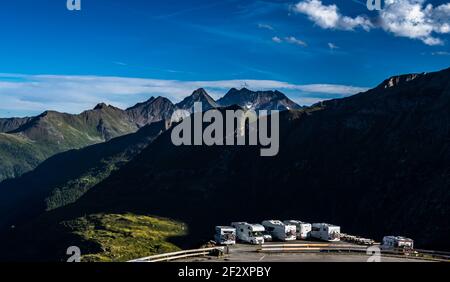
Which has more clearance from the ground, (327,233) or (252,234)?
(252,234)

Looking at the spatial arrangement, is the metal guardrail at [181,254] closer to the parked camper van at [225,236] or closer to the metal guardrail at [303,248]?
the parked camper van at [225,236]

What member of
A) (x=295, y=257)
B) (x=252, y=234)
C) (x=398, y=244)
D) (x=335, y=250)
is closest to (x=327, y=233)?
(x=398, y=244)

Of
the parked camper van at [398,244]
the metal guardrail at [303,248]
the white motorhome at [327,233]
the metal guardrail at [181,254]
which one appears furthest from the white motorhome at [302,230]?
the metal guardrail at [181,254]

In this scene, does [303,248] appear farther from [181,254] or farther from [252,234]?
[181,254]
